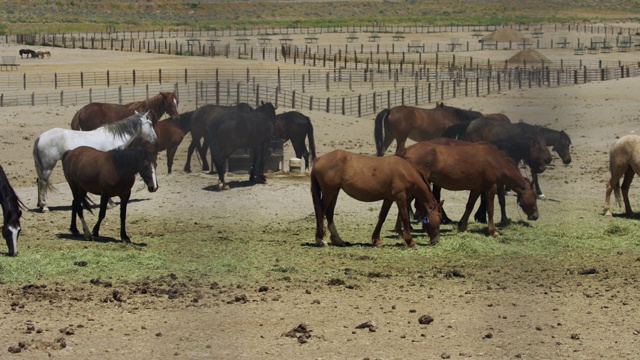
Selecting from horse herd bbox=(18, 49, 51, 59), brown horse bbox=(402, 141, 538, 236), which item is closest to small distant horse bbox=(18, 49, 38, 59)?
horse herd bbox=(18, 49, 51, 59)

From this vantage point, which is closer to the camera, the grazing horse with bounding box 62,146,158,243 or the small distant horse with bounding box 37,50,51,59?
the grazing horse with bounding box 62,146,158,243

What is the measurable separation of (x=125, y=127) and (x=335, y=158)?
190 inches

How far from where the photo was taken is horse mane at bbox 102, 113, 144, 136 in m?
17.4

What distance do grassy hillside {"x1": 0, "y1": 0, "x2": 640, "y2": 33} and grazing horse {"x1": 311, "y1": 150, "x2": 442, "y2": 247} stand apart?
2114 mm

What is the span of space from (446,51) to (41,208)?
5410 centimetres

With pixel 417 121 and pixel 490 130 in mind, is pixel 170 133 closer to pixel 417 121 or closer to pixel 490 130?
pixel 417 121

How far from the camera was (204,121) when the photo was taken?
22.2m

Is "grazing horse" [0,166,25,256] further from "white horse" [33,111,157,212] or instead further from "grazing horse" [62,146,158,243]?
"white horse" [33,111,157,212]

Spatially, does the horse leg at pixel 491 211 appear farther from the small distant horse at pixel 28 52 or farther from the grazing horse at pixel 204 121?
the small distant horse at pixel 28 52

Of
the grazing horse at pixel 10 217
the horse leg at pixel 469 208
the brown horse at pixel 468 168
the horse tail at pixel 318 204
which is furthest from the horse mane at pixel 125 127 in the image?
the horse leg at pixel 469 208

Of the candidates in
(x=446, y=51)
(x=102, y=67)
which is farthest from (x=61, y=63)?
(x=446, y=51)

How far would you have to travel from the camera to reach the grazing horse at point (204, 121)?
21797mm

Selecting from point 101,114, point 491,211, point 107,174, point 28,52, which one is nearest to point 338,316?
point 107,174

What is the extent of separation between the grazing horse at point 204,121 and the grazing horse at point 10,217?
28.2 ft
